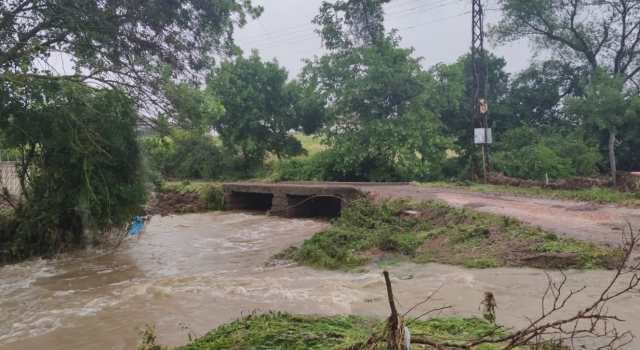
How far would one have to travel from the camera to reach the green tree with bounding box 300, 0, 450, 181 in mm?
20375

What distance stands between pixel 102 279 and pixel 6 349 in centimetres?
330

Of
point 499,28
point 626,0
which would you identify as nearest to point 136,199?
point 499,28

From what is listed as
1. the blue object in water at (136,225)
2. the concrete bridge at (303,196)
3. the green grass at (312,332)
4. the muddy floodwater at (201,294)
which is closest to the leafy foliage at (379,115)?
the concrete bridge at (303,196)

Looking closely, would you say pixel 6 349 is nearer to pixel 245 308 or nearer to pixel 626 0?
pixel 245 308

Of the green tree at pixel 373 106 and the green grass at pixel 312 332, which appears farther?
the green tree at pixel 373 106

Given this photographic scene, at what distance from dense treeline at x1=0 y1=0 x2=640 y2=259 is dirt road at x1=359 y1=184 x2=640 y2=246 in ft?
16.2

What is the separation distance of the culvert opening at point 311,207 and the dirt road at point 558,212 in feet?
10.7

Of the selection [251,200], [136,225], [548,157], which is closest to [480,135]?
[548,157]

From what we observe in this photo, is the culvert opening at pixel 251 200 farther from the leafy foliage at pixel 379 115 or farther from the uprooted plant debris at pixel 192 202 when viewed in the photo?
the leafy foliage at pixel 379 115

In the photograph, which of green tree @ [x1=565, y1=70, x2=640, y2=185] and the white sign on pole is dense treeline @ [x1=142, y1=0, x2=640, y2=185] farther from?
the white sign on pole

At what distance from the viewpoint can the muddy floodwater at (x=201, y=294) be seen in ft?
18.4

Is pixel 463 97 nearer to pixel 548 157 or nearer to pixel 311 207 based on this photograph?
pixel 548 157

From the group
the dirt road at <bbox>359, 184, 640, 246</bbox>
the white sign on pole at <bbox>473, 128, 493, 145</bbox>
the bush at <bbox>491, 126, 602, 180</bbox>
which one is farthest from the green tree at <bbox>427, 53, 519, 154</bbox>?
the dirt road at <bbox>359, 184, 640, 246</bbox>

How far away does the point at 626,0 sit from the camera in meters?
21.5
